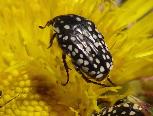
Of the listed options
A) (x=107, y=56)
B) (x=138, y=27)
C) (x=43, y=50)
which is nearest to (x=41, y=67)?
(x=43, y=50)

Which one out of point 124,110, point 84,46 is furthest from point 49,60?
point 124,110

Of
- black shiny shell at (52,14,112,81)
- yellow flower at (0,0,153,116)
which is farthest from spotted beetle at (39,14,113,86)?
yellow flower at (0,0,153,116)

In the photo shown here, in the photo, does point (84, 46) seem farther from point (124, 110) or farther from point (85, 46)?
point (124, 110)

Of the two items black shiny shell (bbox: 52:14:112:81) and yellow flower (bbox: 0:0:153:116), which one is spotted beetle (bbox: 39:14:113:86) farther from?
yellow flower (bbox: 0:0:153:116)

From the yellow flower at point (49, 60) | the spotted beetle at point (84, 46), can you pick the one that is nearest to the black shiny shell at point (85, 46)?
the spotted beetle at point (84, 46)

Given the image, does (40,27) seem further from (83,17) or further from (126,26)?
(126,26)

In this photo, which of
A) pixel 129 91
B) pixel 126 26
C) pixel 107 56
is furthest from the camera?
pixel 126 26

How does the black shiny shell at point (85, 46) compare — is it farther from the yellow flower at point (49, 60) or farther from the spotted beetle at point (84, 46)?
the yellow flower at point (49, 60)
